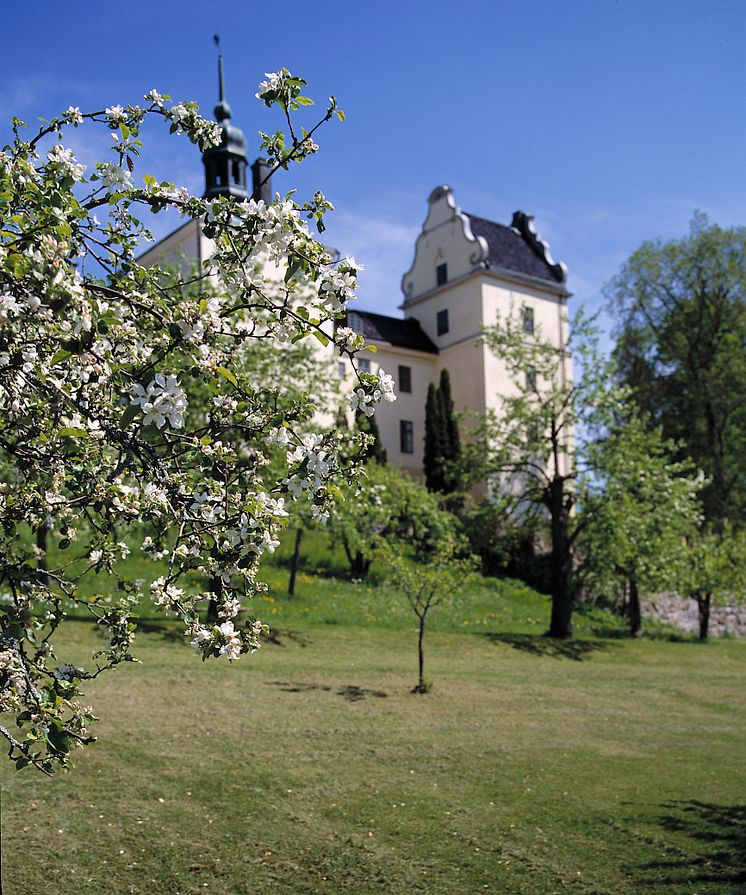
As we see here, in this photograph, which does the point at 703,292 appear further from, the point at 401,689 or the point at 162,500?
the point at 162,500

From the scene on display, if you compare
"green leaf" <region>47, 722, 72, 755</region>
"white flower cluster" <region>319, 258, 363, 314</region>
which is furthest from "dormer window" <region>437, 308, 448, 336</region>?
"green leaf" <region>47, 722, 72, 755</region>

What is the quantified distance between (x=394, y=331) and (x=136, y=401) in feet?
140

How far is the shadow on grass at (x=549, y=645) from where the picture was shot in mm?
22141

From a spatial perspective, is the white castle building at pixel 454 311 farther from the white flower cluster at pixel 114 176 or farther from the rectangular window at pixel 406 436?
the white flower cluster at pixel 114 176

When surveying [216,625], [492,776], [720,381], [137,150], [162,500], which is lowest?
[492,776]

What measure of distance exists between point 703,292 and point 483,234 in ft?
39.5

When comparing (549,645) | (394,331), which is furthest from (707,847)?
(394,331)

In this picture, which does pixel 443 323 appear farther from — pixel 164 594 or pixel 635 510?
pixel 164 594

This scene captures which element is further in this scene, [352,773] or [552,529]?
[552,529]

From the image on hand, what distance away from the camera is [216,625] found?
455 centimetres

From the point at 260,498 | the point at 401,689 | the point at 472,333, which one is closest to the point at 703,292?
the point at 472,333

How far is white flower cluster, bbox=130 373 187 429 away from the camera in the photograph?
395 centimetres

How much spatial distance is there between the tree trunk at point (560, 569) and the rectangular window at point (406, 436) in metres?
19.9

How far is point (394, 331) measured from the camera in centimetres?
4619
